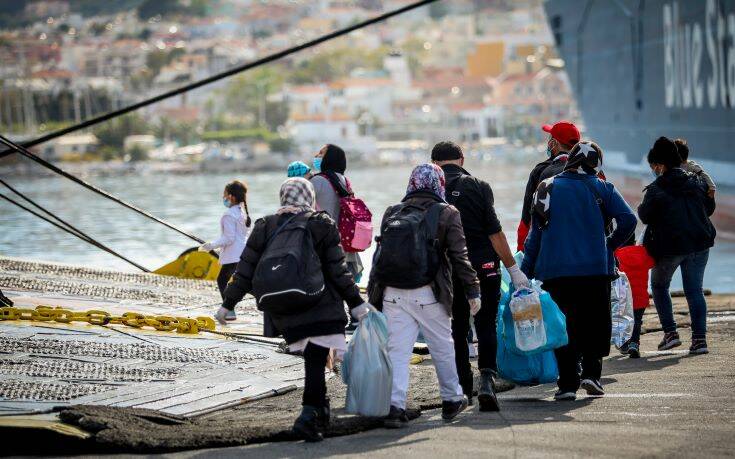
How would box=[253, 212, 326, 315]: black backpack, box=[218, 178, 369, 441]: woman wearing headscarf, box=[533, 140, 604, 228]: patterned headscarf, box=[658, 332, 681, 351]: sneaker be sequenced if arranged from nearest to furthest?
box=[253, 212, 326, 315]: black backpack < box=[218, 178, 369, 441]: woman wearing headscarf < box=[533, 140, 604, 228]: patterned headscarf < box=[658, 332, 681, 351]: sneaker

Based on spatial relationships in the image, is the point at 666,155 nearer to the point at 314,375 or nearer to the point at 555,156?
the point at 555,156

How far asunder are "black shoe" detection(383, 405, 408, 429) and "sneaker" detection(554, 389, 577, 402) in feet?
3.57

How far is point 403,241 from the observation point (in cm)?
693

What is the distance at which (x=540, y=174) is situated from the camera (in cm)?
902

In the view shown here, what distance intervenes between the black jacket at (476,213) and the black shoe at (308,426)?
1580 mm

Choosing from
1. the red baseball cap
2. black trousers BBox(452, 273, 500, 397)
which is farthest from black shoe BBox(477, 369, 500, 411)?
the red baseball cap

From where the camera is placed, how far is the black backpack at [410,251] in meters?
6.92

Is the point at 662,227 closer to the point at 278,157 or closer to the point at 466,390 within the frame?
the point at 466,390

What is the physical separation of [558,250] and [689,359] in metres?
1.96

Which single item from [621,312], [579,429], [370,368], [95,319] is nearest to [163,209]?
[95,319]

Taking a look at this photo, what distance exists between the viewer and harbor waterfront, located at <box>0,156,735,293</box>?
46.5m

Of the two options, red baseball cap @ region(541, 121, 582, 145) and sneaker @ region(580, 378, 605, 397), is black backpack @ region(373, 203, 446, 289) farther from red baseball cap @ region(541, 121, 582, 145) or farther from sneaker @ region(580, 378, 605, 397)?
red baseball cap @ region(541, 121, 582, 145)

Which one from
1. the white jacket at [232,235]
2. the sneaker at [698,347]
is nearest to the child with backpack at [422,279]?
the sneaker at [698,347]

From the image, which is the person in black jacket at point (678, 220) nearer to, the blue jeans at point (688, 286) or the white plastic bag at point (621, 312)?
the blue jeans at point (688, 286)
